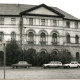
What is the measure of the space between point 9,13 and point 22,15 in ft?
10.1

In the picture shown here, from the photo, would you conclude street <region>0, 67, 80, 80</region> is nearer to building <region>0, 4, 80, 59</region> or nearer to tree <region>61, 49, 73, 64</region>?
tree <region>61, 49, 73, 64</region>

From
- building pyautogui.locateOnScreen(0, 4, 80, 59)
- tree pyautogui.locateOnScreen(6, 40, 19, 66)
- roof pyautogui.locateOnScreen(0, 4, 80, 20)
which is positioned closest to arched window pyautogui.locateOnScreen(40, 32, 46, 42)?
building pyautogui.locateOnScreen(0, 4, 80, 59)

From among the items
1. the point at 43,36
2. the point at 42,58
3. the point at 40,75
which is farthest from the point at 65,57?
the point at 40,75

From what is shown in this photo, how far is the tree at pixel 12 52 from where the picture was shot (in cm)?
5547

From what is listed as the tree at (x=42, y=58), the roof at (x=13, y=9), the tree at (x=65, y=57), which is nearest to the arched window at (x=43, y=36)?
the tree at (x=42, y=58)

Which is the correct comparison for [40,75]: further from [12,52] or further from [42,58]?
[12,52]

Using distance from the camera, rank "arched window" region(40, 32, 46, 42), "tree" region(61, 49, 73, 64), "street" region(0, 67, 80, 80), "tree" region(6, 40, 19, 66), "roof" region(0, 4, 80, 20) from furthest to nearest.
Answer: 1. "roof" region(0, 4, 80, 20)
2. "arched window" region(40, 32, 46, 42)
3. "tree" region(61, 49, 73, 64)
4. "tree" region(6, 40, 19, 66)
5. "street" region(0, 67, 80, 80)

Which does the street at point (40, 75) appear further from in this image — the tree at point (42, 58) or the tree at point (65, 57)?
the tree at point (65, 57)

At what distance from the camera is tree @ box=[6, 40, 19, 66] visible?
55.5m

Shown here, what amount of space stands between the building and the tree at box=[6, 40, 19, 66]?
6.70 feet

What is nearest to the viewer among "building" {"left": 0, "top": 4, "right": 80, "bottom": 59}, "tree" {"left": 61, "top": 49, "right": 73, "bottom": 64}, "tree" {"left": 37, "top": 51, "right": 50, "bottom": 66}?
"tree" {"left": 37, "top": 51, "right": 50, "bottom": 66}

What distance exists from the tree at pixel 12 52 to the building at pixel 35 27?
2.04 meters

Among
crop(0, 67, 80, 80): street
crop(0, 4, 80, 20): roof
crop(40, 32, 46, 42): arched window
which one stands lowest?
crop(0, 67, 80, 80): street

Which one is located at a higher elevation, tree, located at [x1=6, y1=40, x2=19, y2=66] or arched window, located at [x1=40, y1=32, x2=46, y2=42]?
arched window, located at [x1=40, y1=32, x2=46, y2=42]
